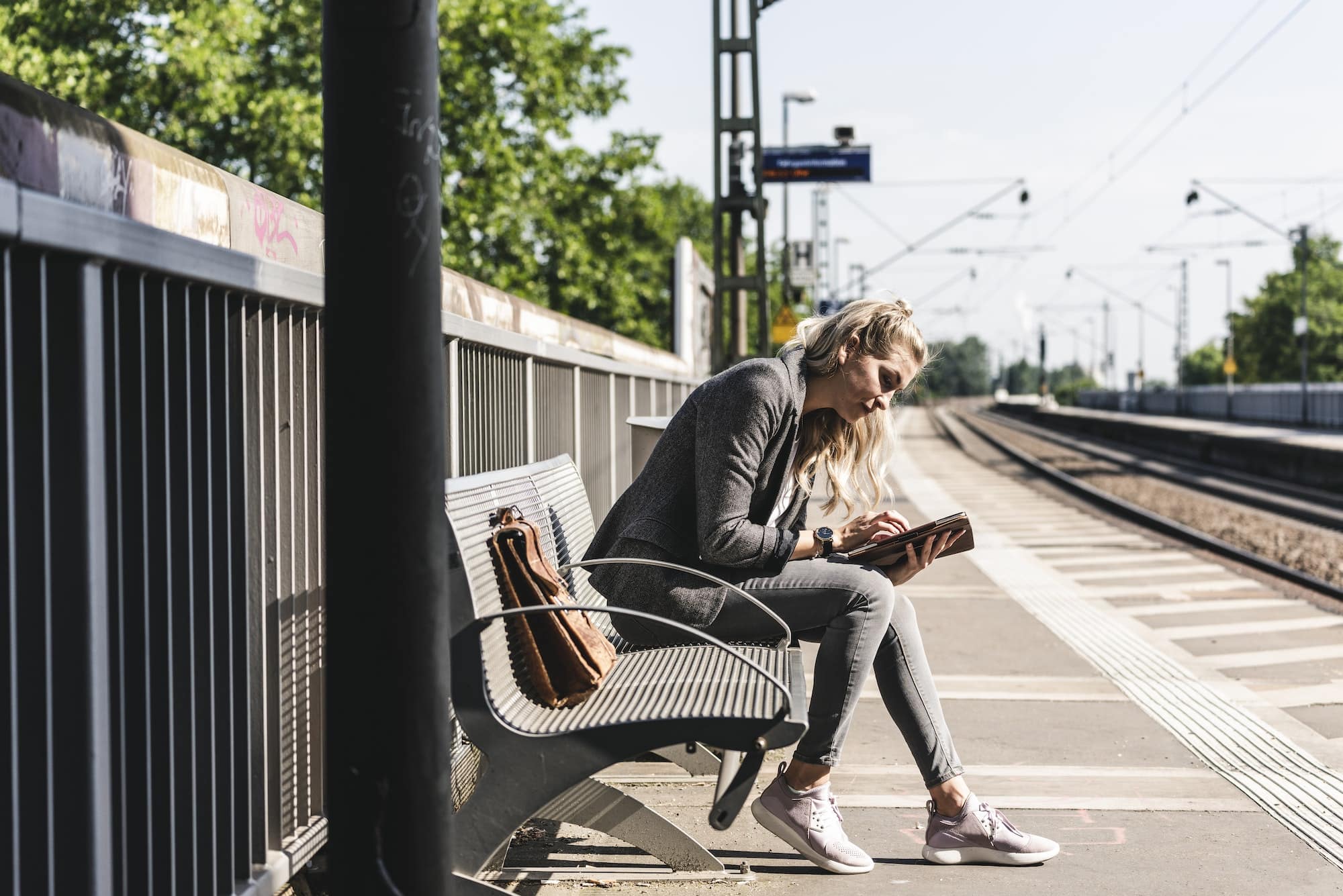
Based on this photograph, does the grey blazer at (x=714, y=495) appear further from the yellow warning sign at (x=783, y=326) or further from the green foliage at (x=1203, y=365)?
the green foliage at (x=1203, y=365)

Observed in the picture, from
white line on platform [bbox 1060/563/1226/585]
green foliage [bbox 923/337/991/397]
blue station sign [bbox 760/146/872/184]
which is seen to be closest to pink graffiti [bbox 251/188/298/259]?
white line on platform [bbox 1060/563/1226/585]

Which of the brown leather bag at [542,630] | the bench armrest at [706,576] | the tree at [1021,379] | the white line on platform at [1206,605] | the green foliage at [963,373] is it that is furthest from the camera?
the green foliage at [963,373]

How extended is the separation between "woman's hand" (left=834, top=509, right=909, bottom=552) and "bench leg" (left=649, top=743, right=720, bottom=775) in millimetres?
664

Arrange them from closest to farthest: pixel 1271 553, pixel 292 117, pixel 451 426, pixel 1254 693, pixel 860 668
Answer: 1. pixel 860 668
2. pixel 451 426
3. pixel 1254 693
4. pixel 1271 553
5. pixel 292 117

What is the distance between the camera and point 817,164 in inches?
938

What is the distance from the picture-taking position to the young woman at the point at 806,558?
346 centimetres

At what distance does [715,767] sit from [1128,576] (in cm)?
781

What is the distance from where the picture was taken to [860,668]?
3.47m

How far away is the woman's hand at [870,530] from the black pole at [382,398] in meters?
2.00

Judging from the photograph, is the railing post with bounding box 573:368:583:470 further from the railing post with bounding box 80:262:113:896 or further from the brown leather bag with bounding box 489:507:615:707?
the railing post with bounding box 80:262:113:896

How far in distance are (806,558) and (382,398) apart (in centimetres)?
205

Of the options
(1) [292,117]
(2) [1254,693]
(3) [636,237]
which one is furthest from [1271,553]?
(3) [636,237]

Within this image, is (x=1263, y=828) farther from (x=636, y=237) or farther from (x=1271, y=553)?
(x=636, y=237)

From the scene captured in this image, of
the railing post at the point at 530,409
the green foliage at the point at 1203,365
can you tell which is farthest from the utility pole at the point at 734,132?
the green foliage at the point at 1203,365
